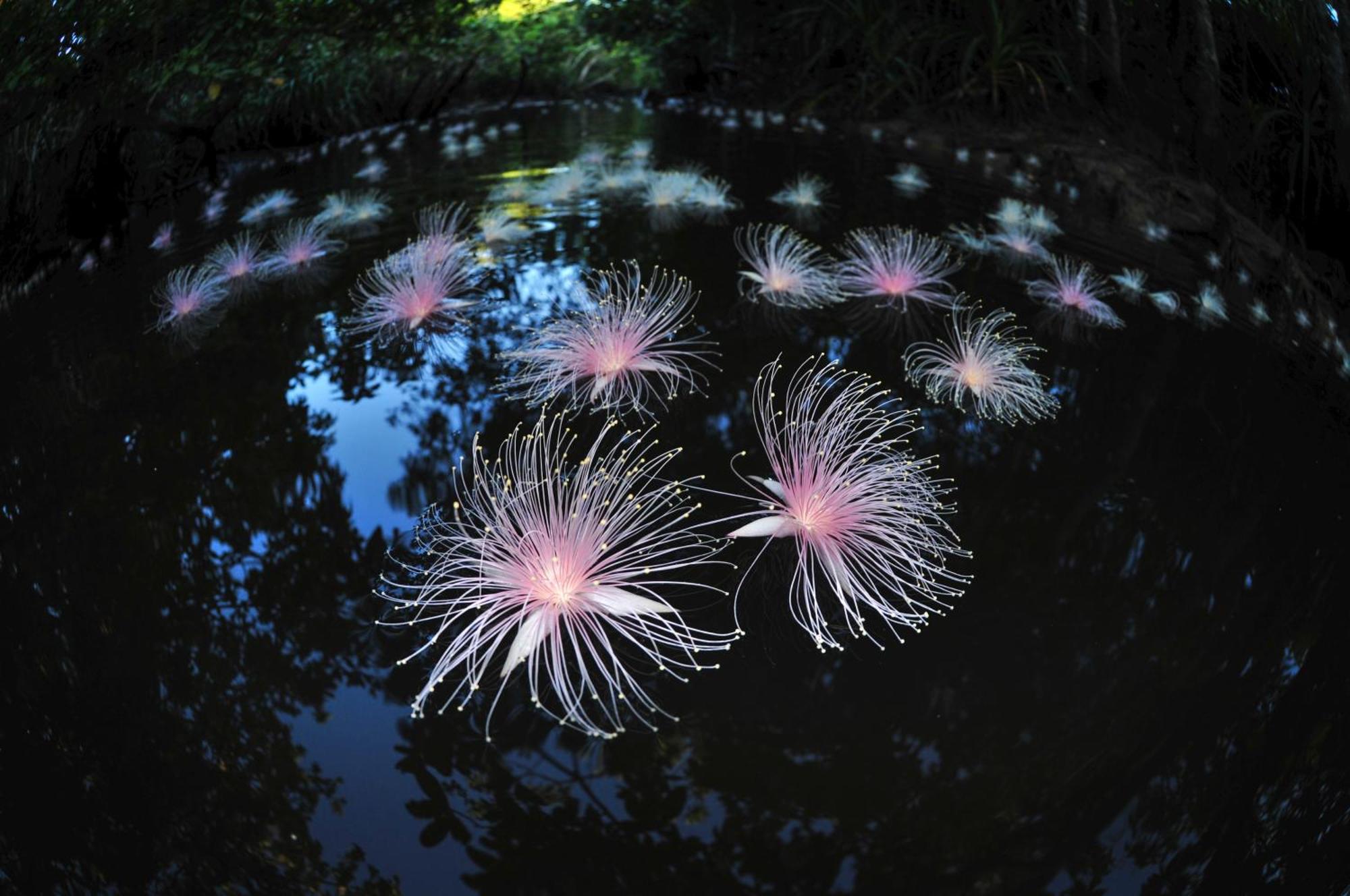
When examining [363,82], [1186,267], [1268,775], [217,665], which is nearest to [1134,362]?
[1186,267]

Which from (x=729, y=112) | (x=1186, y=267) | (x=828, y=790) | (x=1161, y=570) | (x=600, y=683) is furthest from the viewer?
(x=729, y=112)

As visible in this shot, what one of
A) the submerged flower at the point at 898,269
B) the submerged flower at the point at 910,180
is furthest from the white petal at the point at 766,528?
the submerged flower at the point at 910,180

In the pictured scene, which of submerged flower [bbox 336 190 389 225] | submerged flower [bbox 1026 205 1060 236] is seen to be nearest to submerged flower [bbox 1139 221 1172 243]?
submerged flower [bbox 1026 205 1060 236]

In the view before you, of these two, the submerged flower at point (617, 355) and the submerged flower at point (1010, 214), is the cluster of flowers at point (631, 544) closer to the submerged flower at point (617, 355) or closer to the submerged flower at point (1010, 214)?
the submerged flower at point (617, 355)

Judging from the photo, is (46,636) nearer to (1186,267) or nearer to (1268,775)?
(1268,775)

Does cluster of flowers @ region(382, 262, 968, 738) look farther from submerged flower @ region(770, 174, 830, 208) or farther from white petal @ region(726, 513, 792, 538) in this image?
submerged flower @ region(770, 174, 830, 208)

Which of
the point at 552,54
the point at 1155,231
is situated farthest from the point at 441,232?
the point at 1155,231

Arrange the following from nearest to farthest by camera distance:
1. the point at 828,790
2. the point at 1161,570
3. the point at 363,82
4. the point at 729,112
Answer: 1. the point at 828,790
2. the point at 1161,570
3. the point at 363,82
4. the point at 729,112

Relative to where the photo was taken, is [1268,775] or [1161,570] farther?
[1161,570]
